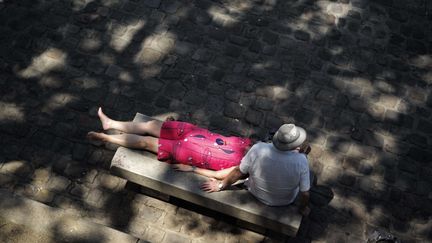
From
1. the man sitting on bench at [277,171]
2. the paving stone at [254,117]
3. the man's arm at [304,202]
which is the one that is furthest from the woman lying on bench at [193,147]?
the paving stone at [254,117]

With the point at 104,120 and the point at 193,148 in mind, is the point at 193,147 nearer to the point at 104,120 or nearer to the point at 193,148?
the point at 193,148

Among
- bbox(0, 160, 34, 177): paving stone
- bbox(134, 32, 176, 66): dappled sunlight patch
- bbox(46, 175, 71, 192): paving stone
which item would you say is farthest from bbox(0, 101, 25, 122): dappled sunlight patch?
bbox(134, 32, 176, 66): dappled sunlight patch

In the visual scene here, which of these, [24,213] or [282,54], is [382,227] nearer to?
[282,54]

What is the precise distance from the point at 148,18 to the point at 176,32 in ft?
1.81

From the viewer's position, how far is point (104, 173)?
6.37 meters

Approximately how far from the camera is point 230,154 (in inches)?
222

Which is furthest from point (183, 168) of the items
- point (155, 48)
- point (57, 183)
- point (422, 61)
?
point (422, 61)

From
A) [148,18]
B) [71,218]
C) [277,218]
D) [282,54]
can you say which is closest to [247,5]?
[282,54]

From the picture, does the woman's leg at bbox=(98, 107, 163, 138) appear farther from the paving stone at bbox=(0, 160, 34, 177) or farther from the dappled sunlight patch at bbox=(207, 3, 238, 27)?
the dappled sunlight patch at bbox=(207, 3, 238, 27)

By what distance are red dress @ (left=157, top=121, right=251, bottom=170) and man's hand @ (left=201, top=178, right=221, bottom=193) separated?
202mm

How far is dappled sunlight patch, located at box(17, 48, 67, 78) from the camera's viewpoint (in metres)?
7.12

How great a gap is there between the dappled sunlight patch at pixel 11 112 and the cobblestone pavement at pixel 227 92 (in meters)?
0.02

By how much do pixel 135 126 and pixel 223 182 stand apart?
4.75 feet

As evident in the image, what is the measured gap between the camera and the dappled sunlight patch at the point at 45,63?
7.12m
